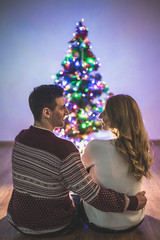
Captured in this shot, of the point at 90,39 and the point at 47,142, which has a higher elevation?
the point at 90,39

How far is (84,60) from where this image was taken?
112 inches

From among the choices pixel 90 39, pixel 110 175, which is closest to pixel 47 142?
pixel 110 175

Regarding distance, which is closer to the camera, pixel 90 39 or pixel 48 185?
pixel 48 185

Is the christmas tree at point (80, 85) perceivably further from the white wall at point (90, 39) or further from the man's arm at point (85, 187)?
the man's arm at point (85, 187)

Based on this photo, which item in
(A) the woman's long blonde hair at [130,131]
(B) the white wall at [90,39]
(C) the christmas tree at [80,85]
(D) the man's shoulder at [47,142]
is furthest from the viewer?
(B) the white wall at [90,39]

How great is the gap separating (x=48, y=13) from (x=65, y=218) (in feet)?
12.9

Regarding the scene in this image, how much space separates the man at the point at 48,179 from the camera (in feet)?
3.52

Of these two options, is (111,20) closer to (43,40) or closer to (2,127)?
(43,40)

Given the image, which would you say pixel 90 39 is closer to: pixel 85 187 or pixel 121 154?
pixel 121 154

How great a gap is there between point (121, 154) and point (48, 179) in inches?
16.1

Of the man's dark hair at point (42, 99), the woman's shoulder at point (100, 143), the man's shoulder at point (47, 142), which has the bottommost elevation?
the woman's shoulder at point (100, 143)

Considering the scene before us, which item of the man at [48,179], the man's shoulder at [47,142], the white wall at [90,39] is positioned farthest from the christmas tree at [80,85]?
the man's shoulder at [47,142]

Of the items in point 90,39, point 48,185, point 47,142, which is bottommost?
point 48,185

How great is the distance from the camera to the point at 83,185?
1070mm
